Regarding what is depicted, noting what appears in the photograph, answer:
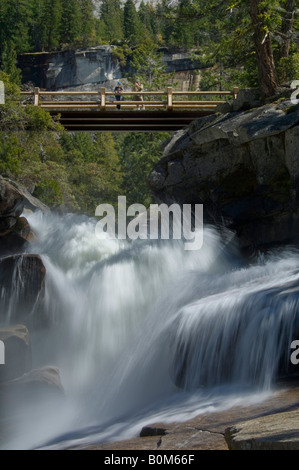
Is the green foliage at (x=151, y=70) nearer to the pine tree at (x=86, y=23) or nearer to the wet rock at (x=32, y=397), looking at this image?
the wet rock at (x=32, y=397)

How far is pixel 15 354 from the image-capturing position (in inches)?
519

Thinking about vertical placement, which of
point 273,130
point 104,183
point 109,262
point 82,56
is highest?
point 82,56

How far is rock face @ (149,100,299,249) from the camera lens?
17.8m

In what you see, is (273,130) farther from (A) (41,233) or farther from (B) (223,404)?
(B) (223,404)

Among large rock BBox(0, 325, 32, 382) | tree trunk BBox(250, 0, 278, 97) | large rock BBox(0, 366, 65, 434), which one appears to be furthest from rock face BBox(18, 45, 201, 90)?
large rock BBox(0, 366, 65, 434)

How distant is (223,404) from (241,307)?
250 centimetres

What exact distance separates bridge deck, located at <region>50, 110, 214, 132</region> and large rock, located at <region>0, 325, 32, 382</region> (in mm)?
13421

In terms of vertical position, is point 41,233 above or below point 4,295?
above

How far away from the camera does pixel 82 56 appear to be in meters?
84.5

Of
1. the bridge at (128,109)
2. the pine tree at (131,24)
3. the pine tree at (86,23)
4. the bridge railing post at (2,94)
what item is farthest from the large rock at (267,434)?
the pine tree at (131,24)

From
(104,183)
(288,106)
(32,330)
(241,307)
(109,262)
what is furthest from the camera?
(104,183)

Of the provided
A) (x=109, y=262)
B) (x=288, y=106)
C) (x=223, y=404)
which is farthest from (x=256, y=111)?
(x=223, y=404)

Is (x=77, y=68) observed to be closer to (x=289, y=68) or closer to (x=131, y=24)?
(x=131, y=24)

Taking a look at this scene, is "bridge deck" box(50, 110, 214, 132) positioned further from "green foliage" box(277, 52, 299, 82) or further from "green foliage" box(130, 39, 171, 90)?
"green foliage" box(130, 39, 171, 90)
